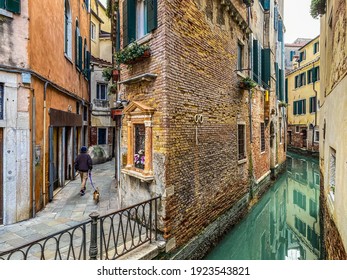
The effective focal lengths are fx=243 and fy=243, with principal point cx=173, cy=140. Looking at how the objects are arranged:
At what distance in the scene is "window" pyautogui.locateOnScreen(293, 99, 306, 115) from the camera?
23.4 m

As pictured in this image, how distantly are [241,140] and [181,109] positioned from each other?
14.4 ft

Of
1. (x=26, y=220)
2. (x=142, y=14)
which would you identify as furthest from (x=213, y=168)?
(x=26, y=220)

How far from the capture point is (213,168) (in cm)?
650

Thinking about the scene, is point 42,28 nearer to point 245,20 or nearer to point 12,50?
point 12,50

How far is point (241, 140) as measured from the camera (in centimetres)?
885

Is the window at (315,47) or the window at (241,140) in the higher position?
the window at (315,47)

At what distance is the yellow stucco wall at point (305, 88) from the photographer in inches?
849

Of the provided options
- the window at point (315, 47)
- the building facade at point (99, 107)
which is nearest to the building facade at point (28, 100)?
the building facade at point (99, 107)

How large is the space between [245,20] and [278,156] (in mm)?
8912

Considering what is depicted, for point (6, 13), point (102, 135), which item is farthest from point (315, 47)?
point (6, 13)

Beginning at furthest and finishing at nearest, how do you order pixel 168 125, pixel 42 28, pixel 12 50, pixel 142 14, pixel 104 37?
pixel 104 37, pixel 42 28, pixel 142 14, pixel 12 50, pixel 168 125

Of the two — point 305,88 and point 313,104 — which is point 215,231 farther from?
point 305,88

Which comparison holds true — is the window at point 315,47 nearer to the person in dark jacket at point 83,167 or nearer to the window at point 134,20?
the window at point 134,20

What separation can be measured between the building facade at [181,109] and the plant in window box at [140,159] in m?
0.02
